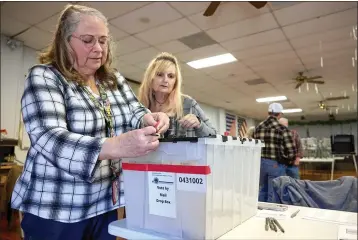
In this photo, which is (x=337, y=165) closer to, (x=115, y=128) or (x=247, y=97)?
(x=247, y=97)

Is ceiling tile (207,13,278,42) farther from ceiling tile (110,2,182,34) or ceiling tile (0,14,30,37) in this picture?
ceiling tile (0,14,30,37)

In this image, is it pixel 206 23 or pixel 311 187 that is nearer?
pixel 311 187

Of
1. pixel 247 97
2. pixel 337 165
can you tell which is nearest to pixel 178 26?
pixel 247 97

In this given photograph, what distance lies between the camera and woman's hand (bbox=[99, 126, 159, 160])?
20.4 inches

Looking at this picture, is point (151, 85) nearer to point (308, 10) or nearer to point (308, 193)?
point (308, 193)

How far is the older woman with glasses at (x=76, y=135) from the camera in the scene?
568 millimetres

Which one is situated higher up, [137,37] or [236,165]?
[137,37]

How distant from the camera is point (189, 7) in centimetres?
299

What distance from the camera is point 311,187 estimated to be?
1.07 meters

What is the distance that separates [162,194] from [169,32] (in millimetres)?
3309

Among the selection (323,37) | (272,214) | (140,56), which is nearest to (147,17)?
(140,56)

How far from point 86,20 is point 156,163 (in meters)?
0.46

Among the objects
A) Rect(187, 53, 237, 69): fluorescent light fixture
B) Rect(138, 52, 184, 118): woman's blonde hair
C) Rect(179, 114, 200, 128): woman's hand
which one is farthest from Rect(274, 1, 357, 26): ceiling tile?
Rect(179, 114, 200, 128): woman's hand

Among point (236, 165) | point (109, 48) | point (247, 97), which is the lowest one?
point (236, 165)
